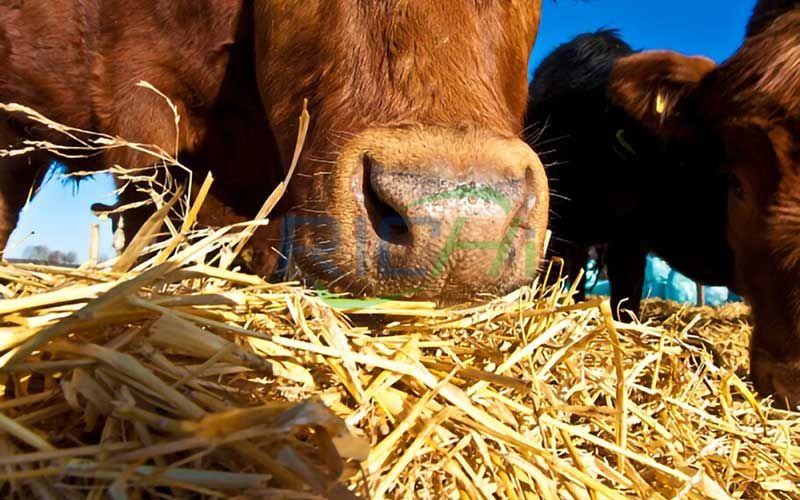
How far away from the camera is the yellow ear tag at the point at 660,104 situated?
122 inches

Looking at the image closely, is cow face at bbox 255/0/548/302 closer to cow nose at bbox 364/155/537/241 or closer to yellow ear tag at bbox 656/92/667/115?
cow nose at bbox 364/155/537/241

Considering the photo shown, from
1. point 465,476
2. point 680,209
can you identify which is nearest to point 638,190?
point 680,209

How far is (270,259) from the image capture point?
3.06m

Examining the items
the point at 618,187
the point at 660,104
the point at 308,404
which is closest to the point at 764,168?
the point at 660,104

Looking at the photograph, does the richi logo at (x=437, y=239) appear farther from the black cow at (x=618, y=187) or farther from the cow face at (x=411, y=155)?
the black cow at (x=618, y=187)

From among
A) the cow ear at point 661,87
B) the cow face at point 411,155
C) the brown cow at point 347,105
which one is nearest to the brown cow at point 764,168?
the cow ear at point 661,87

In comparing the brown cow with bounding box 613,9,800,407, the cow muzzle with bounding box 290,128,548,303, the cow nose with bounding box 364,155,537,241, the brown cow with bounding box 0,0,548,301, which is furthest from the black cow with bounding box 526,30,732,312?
the cow nose with bounding box 364,155,537,241

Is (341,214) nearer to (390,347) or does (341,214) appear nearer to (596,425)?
(390,347)

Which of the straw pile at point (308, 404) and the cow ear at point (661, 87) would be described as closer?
the straw pile at point (308, 404)

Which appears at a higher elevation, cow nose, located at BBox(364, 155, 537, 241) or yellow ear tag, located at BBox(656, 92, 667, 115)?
yellow ear tag, located at BBox(656, 92, 667, 115)

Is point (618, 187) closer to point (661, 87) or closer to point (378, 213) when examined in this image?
point (661, 87)

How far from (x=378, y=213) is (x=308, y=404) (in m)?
0.68

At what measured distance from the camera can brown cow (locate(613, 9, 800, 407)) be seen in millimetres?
2246

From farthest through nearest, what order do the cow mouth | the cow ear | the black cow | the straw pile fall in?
1. the black cow
2. the cow ear
3. the cow mouth
4. the straw pile
